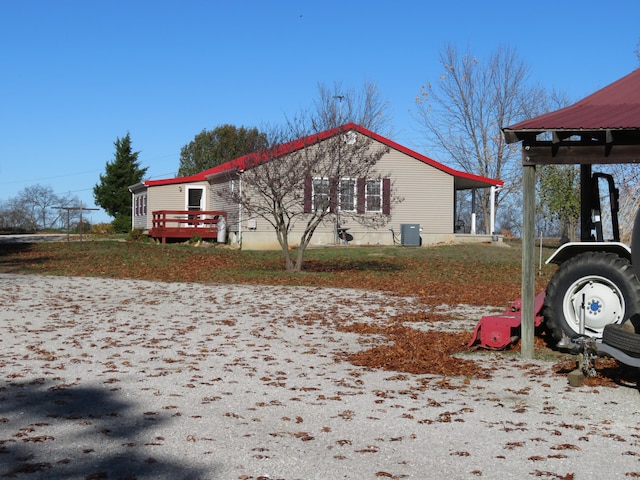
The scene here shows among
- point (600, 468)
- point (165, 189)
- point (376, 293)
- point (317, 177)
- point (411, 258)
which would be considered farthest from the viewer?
point (165, 189)

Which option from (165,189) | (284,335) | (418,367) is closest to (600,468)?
(418,367)

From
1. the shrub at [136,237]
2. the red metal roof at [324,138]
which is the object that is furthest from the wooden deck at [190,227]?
the red metal roof at [324,138]

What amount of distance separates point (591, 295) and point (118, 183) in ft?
180

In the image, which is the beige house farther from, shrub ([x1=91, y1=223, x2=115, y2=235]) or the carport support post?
the carport support post

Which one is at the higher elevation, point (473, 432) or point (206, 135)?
point (206, 135)

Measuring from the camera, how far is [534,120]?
9.23 m

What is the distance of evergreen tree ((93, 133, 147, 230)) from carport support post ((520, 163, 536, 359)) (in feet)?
176

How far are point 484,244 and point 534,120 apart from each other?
26292 mm

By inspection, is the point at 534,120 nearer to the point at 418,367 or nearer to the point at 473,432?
the point at 418,367

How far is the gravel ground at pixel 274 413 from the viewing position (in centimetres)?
518

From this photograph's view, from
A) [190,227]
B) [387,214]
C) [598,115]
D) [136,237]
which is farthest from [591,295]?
[136,237]

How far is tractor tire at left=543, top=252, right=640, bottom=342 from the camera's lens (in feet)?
29.2

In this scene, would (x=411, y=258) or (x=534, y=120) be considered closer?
(x=534, y=120)

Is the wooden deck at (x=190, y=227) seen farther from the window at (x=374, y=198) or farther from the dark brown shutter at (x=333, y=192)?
the dark brown shutter at (x=333, y=192)
